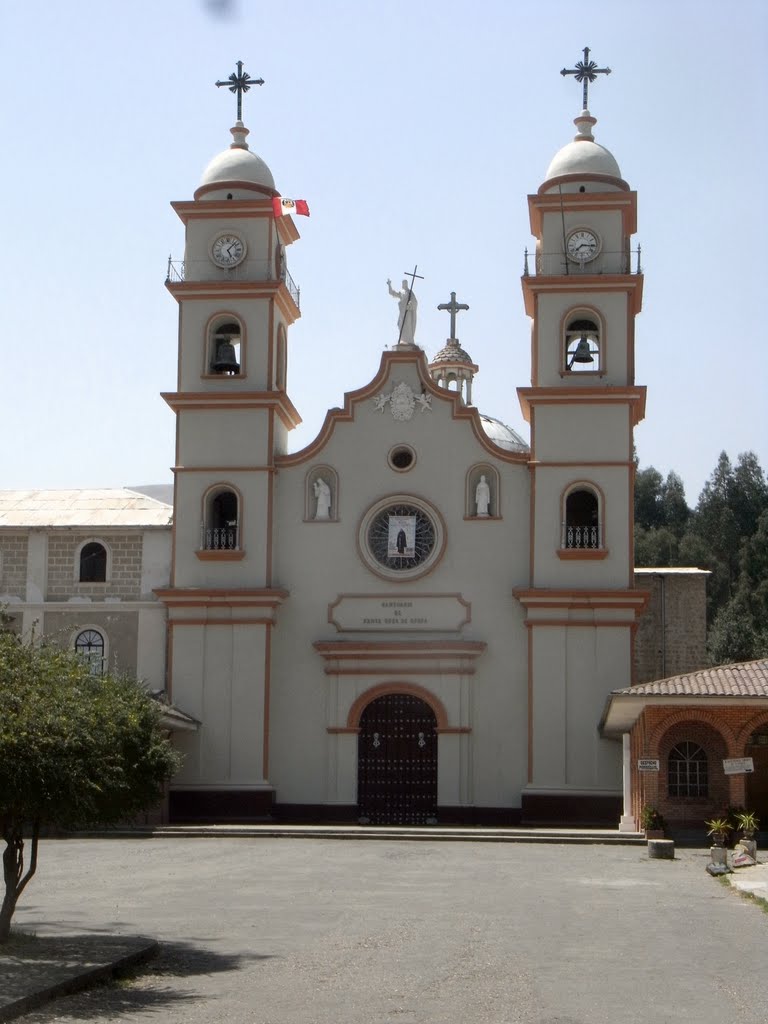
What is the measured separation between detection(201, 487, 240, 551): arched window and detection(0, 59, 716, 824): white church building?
0.20 ft

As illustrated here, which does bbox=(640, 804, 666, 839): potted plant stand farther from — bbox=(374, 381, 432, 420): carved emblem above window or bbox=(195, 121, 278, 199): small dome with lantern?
bbox=(195, 121, 278, 199): small dome with lantern

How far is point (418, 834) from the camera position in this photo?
31.0 m

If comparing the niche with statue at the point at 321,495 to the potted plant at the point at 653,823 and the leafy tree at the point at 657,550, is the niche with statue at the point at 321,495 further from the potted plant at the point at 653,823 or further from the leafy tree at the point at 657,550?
the leafy tree at the point at 657,550

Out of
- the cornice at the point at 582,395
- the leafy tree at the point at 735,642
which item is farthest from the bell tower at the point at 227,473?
→ the leafy tree at the point at 735,642

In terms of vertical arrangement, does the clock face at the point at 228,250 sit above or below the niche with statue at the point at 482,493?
above

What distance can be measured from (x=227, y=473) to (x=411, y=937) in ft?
74.5

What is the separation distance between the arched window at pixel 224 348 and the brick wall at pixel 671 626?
45.6 feet

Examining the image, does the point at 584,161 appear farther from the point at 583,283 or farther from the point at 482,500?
the point at 482,500

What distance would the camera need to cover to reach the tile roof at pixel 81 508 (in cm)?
3831

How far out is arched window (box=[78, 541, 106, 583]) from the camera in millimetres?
37969

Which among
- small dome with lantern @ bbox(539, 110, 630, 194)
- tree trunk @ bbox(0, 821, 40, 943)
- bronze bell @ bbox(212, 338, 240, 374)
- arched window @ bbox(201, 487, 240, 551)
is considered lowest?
tree trunk @ bbox(0, 821, 40, 943)

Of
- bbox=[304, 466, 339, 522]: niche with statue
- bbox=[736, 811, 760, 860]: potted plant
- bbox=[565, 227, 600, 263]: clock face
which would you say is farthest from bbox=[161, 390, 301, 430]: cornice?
bbox=[736, 811, 760, 860]: potted plant

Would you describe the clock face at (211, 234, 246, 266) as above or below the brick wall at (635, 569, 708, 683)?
above

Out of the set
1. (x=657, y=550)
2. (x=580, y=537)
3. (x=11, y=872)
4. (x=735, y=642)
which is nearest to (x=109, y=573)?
(x=580, y=537)
